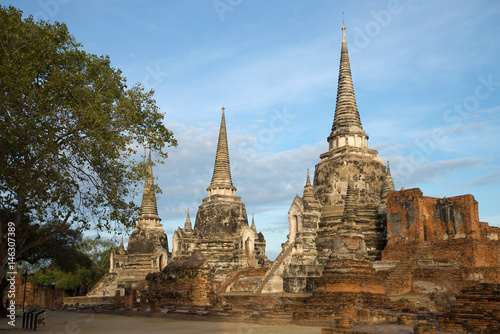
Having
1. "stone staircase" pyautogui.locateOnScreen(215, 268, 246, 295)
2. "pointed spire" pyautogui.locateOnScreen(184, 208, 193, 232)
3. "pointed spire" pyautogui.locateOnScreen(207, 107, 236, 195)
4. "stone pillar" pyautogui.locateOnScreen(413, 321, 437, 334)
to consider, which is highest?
"pointed spire" pyautogui.locateOnScreen(207, 107, 236, 195)

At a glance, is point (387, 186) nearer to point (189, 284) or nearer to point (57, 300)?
point (189, 284)

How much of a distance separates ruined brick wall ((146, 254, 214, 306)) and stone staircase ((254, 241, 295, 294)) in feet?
20.5

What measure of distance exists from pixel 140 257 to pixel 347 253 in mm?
26741

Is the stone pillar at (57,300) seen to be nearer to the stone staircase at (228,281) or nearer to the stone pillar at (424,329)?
the stone staircase at (228,281)

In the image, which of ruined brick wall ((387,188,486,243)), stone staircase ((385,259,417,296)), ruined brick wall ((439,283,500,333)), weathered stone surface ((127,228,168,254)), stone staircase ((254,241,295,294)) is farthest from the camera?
weathered stone surface ((127,228,168,254))

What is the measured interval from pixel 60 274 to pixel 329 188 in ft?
86.1

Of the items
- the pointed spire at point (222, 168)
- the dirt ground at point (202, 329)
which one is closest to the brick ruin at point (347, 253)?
the pointed spire at point (222, 168)

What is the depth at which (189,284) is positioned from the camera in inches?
796

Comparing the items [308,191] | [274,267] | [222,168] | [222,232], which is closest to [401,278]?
[274,267]

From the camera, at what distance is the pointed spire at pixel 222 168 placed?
4091cm

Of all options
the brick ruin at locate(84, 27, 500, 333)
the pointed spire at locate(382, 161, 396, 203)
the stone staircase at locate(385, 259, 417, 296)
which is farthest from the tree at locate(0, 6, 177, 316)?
the pointed spire at locate(382, 161, 396, 203)

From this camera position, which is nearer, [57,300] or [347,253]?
[347,253]

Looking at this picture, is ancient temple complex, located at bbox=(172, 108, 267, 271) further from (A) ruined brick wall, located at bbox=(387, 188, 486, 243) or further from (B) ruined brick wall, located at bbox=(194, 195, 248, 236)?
(A) ruined brick wall, located at bbox=(387, 188, 486, 243)

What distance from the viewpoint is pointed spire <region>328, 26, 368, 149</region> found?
32406 millimetres
